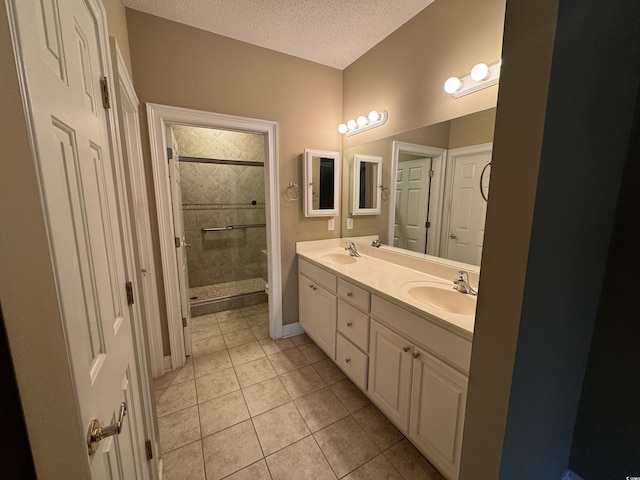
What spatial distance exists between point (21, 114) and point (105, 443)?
733 mm

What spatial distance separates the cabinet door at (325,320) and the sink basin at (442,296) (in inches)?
23.9

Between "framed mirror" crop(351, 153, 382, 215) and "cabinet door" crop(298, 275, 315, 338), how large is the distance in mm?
848

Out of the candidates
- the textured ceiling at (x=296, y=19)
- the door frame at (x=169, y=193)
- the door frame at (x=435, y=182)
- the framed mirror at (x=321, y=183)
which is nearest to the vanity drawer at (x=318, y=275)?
the door frame at (x=169, y=193)

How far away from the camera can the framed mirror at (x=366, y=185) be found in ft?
7.49

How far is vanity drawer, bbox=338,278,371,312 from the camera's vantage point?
61.9 inches

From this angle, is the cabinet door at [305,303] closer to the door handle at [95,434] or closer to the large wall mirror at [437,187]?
the large wall mirror at [437,187]

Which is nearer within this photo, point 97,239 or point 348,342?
point 97,239

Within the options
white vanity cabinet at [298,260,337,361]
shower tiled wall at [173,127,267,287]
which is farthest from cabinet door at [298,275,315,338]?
shower tiled wall at [173,127,267,287]

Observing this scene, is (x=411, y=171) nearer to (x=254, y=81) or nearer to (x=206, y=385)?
(x=254, y=81)

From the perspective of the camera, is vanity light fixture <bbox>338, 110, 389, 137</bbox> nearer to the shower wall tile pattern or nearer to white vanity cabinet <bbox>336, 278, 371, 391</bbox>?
the shower wall tile pattern

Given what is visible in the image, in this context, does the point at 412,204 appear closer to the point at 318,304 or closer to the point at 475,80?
the point at 475,80

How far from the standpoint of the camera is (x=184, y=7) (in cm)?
166

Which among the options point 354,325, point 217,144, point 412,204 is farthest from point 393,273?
point 217,144

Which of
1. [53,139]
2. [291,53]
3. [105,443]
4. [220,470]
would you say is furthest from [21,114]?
[291,53]
